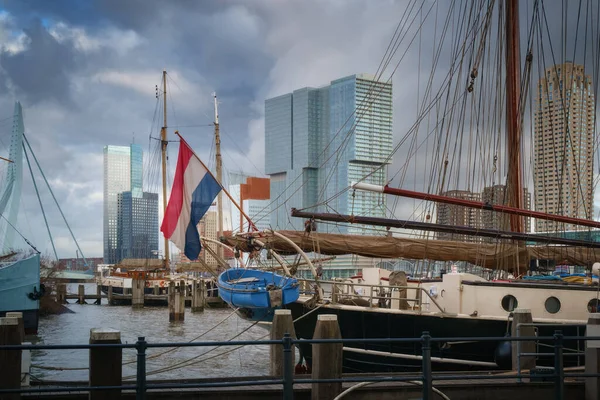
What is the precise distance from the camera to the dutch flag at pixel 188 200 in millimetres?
A: 23183

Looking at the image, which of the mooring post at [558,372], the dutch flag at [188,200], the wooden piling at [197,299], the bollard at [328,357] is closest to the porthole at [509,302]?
the mooring post at [558,372]

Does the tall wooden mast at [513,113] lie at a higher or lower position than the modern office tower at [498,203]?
higher

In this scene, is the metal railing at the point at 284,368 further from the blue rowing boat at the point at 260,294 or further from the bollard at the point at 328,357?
the blue rowing boat at the point at 260,294

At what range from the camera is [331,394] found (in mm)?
11203

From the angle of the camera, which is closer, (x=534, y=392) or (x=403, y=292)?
(x=534, y=392)

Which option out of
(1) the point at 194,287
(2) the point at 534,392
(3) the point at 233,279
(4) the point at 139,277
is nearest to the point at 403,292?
(3) the point at 233,279

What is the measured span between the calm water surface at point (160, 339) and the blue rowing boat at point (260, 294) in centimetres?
90

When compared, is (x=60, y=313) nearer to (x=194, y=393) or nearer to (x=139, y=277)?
(x=139, y=277)

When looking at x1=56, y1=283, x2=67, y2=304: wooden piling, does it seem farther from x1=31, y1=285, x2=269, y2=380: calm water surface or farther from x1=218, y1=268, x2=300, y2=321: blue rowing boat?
x1=218, y1=268, x2=300, y2=321: blue rowing boat

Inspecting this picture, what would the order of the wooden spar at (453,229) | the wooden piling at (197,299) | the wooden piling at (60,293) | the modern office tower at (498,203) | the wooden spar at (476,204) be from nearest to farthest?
the wooden spar at (476,204)
the wooden spar at (453,229)
the modern office tower at (498,203)
the wooden piling at (197,299)
the wooden piling at (60,293)

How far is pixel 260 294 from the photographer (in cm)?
2272

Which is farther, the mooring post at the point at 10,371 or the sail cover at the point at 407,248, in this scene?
the sail cover at the point at 407,248

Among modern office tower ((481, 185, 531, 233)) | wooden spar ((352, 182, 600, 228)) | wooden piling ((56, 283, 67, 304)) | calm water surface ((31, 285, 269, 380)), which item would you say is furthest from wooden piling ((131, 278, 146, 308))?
A: wooden spar ((352, 182, 600, 228))

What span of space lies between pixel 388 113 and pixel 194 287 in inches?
2956
